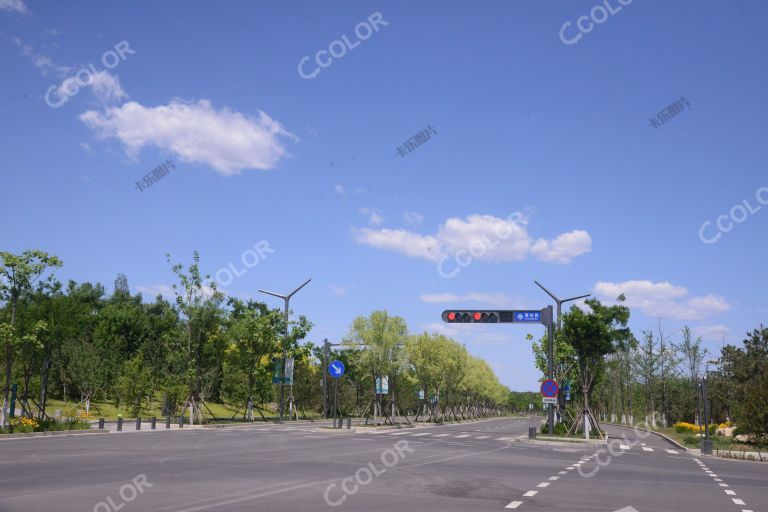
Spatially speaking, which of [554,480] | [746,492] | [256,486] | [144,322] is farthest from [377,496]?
[144,322]

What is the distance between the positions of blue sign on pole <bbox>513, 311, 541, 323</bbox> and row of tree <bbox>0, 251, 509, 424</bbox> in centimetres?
1773

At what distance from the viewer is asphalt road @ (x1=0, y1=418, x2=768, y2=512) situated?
1137cm

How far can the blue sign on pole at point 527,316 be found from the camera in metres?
35.7

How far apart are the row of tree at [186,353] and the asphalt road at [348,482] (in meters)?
11.2

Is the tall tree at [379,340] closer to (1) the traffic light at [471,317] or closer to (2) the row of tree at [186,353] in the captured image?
(2) the row of tree at [186,353]

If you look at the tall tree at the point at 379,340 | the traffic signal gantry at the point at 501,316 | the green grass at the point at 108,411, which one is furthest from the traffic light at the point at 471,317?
the green grass at the point at 108,411

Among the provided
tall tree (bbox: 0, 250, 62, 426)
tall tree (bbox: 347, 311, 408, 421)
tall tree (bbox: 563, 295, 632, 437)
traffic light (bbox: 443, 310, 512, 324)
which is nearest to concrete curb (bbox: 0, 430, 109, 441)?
tall tree (bbox: 0, 250, 62, 426)

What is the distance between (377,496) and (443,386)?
2726 inches

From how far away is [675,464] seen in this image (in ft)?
76.9

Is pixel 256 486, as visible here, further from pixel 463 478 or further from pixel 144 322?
pixel 144 322

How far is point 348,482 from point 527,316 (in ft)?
74.7

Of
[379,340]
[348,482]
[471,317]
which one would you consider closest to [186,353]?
[379,340]

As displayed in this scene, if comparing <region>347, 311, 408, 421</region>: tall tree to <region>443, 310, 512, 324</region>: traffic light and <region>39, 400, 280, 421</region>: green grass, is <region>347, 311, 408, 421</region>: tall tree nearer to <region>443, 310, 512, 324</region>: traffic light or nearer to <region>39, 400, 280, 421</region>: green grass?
<region>39, 400, 280, 421</region>: green grass

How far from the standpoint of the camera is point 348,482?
14750 millimetres
